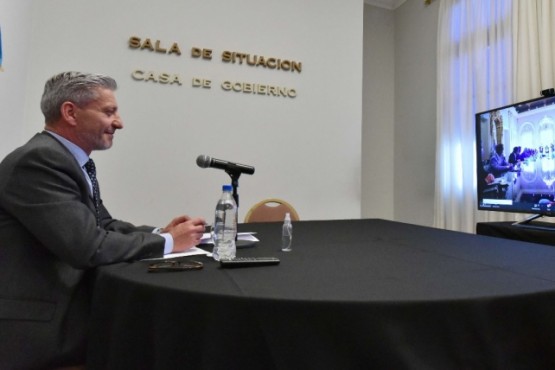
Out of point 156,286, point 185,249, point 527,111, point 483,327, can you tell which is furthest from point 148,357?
point 527,111

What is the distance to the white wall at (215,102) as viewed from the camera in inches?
112

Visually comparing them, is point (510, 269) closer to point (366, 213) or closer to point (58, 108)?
point (58, 108)

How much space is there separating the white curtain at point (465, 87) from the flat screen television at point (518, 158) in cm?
66

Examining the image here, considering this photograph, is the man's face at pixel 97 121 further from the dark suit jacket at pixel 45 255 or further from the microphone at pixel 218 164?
the microphone at pixel 218 164

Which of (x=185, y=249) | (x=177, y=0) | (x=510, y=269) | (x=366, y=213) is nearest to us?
(x=510, y=269)

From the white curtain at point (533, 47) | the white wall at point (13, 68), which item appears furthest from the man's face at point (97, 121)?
the white curtain at point (533, 47)

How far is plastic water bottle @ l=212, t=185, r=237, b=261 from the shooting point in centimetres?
109

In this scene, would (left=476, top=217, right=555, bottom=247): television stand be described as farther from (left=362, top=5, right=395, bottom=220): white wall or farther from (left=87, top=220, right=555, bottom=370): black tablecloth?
(left=362, top=5, right=395, bottom=220): white wall

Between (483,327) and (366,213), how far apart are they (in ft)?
13.3

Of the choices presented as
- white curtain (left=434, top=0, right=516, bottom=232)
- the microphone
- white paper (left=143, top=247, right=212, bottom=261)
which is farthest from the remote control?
white curtain (left=434, top=0, right=516, bottom=232)

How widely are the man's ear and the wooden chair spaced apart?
1.57m

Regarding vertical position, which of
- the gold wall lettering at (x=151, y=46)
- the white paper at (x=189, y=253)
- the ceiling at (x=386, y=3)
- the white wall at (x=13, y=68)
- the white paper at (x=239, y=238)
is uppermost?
the ceiling at (x=386, y=3)

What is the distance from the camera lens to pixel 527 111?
87.7 inches

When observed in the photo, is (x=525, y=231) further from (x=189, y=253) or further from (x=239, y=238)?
(x=189, y=253)
